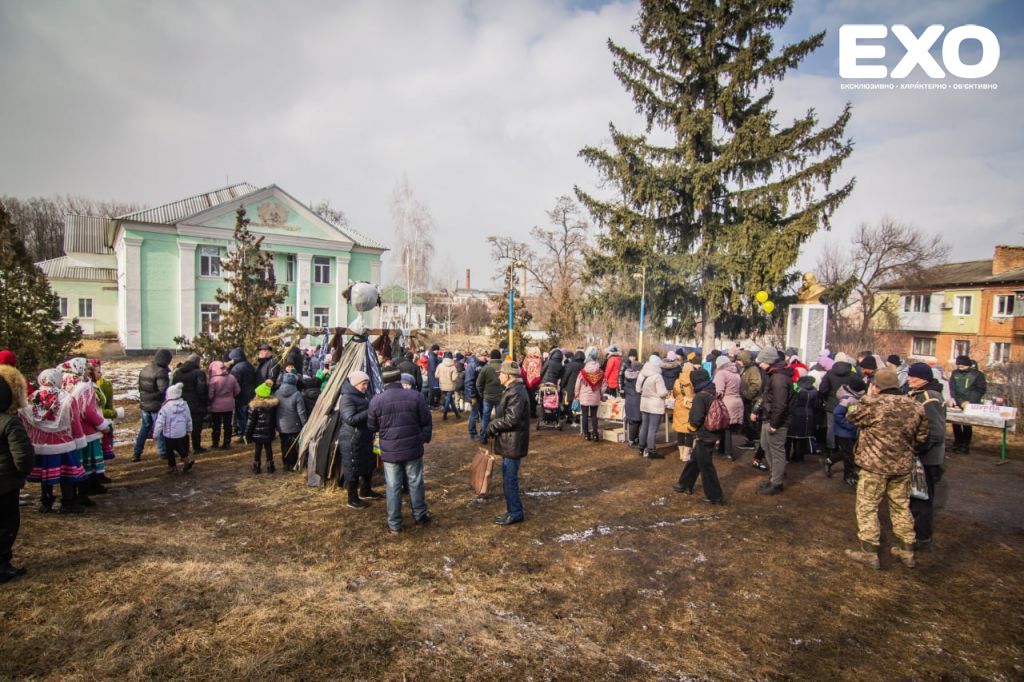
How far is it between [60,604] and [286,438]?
4.19 m

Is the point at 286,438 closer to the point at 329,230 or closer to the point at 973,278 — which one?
the point at 329,230

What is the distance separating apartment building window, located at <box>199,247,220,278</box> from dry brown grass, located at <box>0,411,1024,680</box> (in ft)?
101

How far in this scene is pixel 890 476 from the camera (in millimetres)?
4809

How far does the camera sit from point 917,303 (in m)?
35.3

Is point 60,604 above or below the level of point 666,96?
below

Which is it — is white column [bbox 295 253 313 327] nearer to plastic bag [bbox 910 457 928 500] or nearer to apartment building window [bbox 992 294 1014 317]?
plastic bag [bbox 910 457 928 500]

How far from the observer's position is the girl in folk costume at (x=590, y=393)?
988 cm

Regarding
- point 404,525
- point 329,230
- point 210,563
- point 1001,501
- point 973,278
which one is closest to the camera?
point 210,563

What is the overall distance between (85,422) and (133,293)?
31465mm

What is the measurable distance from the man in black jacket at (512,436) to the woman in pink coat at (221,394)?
234 inches

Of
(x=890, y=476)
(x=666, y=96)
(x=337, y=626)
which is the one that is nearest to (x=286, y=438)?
Result: (x=337, y=626)

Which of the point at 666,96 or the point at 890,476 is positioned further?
the point at 666,96

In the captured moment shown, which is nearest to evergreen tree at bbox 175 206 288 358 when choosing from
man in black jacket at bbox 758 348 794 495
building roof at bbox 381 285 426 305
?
man in black jacket at bbox 758 348 794 495

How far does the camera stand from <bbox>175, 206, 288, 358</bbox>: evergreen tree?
569 inches
